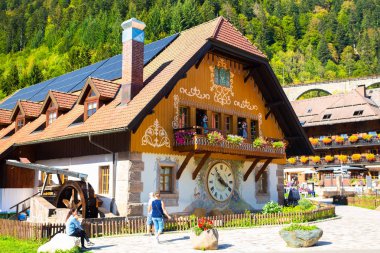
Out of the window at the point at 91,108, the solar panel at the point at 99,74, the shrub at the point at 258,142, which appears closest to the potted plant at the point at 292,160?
the solar panel at the point at 99,74

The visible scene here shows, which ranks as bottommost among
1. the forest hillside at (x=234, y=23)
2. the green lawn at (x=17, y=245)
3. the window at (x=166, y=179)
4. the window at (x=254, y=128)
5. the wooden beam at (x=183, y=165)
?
the green lawn at (x=17, y=245)

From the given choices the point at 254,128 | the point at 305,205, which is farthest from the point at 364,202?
the point at 254,128

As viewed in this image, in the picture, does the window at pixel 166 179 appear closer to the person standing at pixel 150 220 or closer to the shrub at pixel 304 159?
the person standing at pixel 150 220

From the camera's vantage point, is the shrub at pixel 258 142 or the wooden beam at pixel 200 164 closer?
the wooden beam at pixel 200 164

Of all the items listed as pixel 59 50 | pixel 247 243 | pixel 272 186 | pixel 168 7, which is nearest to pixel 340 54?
pixel 168 7

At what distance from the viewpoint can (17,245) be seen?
15.2m

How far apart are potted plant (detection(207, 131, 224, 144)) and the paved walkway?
4283 mm

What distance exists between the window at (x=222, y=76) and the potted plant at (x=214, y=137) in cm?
415

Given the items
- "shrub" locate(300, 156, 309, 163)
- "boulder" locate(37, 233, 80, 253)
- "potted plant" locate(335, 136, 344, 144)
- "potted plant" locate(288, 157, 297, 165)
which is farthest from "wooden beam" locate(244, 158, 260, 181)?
"potted plant" locate(288, 157, 297, 165)

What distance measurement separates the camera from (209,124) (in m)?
23.8

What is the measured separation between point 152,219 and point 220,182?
8.78 m

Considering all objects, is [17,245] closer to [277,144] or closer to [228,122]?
[228,122]

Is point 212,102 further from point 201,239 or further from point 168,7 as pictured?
point 168,7

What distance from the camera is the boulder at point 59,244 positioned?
13.1m
